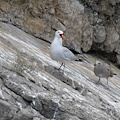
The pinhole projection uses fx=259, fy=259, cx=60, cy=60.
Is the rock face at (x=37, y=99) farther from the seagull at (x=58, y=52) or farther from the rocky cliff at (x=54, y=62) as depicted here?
the seagull at (x=58, y=52)

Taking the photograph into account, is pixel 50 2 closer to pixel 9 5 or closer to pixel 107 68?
pixel 9 5

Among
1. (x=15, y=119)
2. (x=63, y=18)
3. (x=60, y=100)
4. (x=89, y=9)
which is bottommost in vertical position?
(x=15, y=119)

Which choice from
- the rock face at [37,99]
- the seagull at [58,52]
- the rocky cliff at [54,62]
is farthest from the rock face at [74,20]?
the rock face at [37,99]

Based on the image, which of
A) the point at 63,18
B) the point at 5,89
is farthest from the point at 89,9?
the point at 5,89

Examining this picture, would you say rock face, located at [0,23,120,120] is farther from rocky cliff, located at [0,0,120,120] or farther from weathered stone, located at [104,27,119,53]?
weathered stone, located at [104,27,119,53]

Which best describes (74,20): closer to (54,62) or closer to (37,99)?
(54,62)

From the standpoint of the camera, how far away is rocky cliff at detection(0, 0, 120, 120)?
5.39 m

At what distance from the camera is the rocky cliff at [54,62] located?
5.39 meters

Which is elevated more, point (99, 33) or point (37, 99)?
point (99, 33)

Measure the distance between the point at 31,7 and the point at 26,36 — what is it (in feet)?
6.13

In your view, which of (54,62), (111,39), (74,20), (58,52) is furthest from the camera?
(111,39)

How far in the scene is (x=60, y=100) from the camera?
556 cm

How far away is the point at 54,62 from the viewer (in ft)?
31.6

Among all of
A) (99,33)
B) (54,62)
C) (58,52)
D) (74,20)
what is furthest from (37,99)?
(99,33)
